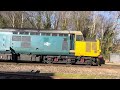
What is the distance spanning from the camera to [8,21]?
1956 inches

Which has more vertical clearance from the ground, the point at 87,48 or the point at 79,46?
the point at 79,46

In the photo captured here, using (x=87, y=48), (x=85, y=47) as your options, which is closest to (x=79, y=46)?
(x=85, y=47)

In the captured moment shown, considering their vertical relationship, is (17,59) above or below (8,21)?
below

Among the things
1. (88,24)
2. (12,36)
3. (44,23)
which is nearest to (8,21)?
(44,23)

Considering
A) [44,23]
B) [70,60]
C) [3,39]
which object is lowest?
[70,60]

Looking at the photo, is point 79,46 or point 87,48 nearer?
point 79,46

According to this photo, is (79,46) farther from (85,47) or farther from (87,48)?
(87,48)

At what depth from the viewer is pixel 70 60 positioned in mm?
27922
